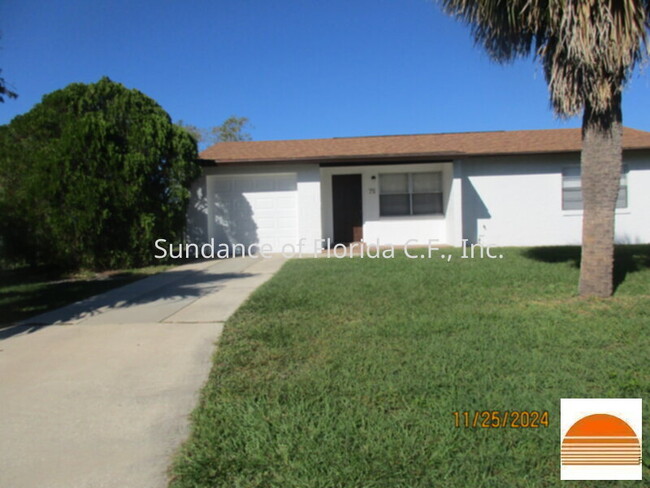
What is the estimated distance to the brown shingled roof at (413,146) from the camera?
13.9 metres

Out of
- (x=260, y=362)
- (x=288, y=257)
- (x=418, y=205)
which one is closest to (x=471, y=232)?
(x=418, y=205)

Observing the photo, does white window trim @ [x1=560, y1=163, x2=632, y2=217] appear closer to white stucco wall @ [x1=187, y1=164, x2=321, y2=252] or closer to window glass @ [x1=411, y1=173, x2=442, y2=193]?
window glass @ [x1=411, y1=173, x2=442, y2=193]

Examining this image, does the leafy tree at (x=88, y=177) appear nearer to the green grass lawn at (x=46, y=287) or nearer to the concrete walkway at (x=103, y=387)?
the green grass lawn at (x=46, y=287)

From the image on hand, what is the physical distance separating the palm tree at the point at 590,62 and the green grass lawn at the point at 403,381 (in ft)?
3.04

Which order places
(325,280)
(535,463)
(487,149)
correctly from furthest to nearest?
(487,149)
(325,280)
(535,463)

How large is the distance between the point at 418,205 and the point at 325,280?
7.62m

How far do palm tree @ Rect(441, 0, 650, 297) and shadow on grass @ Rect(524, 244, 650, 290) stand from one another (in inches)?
46.3

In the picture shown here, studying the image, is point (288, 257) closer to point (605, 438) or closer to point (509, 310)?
point (509, 310)

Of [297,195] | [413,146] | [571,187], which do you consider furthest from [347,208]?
[571,187]

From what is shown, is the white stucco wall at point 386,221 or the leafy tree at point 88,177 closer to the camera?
the leafy tree at point 88,177

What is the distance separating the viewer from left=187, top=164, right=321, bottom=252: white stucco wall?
14070 mm

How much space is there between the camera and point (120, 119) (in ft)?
38.8

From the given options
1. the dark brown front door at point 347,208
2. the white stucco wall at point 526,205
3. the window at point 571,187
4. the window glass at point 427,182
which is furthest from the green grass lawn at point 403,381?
the dark brown front door at point 347,208
